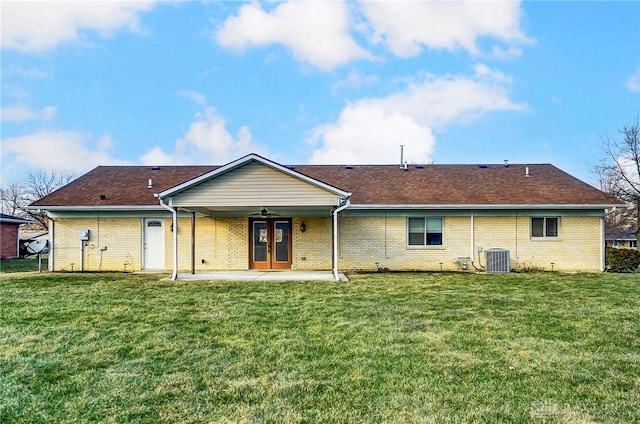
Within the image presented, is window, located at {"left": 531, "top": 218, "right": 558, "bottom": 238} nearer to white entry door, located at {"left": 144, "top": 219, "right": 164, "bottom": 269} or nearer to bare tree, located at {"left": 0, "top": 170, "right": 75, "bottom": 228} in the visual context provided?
white entry door, located at {"left": 144, "top": 219, "right": 164, "bottom": 269}

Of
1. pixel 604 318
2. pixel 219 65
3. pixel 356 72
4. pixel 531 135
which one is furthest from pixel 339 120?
pixel 604 318

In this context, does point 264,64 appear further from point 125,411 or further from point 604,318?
point 125,411

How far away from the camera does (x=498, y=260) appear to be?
53.1ft

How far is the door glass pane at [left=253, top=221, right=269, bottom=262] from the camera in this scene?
16922 millimetres

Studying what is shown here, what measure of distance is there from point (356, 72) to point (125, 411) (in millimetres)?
17570

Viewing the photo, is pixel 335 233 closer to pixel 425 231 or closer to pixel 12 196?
pixel 425 231

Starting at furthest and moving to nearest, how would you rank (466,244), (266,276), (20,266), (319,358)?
1. (20,266)
2. (466,244)
3. (266,276)
4. (319,358)

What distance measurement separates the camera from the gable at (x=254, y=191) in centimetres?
1370

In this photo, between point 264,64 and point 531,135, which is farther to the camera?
point 531,135

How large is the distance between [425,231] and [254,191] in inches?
275

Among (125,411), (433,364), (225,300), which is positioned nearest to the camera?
(125,411)

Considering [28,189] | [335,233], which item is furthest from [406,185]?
[28,189]

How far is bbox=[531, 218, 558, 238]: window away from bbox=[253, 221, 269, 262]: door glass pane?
404 inches

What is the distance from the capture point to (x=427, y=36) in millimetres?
14555
